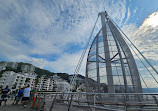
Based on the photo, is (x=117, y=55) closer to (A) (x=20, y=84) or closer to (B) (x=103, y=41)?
(B) (x=103, y=41)

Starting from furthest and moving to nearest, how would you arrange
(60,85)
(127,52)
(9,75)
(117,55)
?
(60,85) → (9,75) → (127,52) → (117,55)

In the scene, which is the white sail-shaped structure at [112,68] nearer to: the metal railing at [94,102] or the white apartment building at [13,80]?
the metal railing at [94,102]

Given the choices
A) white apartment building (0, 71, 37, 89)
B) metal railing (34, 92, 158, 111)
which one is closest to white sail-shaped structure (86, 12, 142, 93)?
metal railing (34, 92, 158, 111)

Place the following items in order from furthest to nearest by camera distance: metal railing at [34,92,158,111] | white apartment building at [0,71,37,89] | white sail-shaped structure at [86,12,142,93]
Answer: white apartment building at [0,71,37,89], white sail-shaped structure at [86,12,142,93], metal railing at [34,92,158,111]

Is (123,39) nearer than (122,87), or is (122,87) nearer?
(122,87)

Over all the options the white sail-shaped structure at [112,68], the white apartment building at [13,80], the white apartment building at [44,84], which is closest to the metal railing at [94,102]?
the white sail-shaped structure at [112,68]

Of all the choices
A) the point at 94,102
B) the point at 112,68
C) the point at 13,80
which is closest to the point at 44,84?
→ the point at 13,80

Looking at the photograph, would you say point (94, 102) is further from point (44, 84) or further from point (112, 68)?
point (44, 84)

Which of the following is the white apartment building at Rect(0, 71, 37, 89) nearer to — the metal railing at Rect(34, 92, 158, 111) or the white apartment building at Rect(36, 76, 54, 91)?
the white apartment building at Rect(36, 76, 54, 91)

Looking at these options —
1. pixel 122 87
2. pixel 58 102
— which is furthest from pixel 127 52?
pixel 58 102

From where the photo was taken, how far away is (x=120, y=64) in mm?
9484

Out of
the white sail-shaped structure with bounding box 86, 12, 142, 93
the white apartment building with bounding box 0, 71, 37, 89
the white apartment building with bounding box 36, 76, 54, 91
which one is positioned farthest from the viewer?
the white apartment building with bounding box 36, 76, 54, 91

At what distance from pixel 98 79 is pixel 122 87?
235 cm

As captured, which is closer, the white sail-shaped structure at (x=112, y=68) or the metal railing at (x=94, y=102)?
the metal railing at (x=94, y=102)
